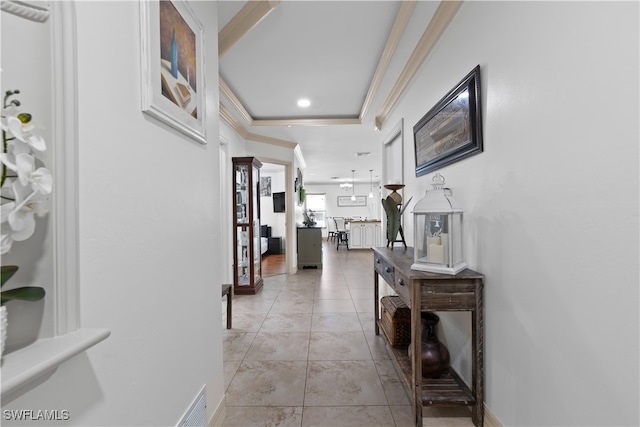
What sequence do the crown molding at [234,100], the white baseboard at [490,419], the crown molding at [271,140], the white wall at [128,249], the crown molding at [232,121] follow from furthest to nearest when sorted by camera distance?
1. the crown molding at [271,140]
2. the crown molding at [232,121]
3. the crown molding at [234,100]
4. the white baseboard at [490,419]
5. the white wall at [128,249]

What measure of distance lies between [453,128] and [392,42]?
947 mm

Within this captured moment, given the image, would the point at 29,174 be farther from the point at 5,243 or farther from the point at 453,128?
the point at 453,128

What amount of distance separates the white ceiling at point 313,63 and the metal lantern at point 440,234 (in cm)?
127

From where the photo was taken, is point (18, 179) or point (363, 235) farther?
point (363, 235)

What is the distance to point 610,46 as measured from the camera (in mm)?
875

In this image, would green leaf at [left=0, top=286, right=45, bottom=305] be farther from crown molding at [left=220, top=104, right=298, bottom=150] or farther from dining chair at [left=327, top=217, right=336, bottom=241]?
dining chair at [left=327, top=217, right=336, bottom=241]

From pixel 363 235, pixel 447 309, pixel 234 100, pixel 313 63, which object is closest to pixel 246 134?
pixel 234 100

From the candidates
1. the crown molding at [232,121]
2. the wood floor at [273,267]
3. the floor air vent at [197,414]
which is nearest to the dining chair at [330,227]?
the wood floor at [273,267]

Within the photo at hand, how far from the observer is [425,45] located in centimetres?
220

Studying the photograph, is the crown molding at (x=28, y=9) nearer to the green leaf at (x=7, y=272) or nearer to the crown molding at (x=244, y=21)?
the green leaf at (x=7, y=272)

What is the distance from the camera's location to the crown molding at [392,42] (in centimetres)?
191

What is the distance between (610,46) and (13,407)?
1.76m

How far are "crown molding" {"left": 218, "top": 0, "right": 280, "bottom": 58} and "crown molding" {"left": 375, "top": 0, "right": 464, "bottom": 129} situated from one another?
105 centimetres

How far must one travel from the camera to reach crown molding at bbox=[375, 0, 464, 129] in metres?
1.83
